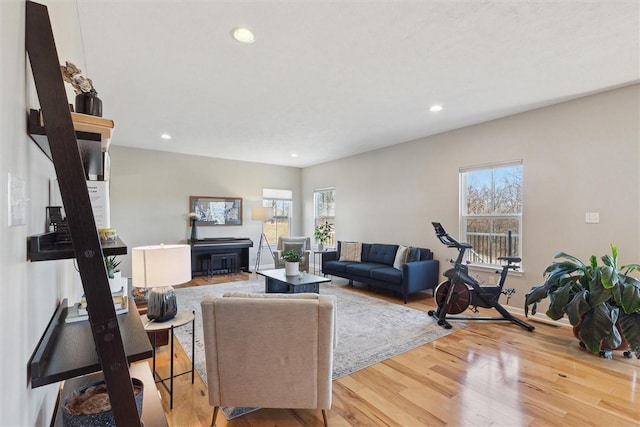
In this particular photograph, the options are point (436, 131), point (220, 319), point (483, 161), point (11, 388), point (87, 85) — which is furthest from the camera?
point (436, 131)

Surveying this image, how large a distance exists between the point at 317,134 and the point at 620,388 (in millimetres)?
4507

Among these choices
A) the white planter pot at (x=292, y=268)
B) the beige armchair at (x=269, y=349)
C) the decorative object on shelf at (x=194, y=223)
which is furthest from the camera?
the decorative object on shelf at (x=194, y=223)

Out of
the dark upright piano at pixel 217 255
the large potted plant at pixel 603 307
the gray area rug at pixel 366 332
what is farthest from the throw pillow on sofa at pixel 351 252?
the large potted plant at pixel 603 307

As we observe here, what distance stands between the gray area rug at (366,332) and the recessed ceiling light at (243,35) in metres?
2.26

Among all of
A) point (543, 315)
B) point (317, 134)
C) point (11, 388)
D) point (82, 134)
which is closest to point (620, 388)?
point (543, 315)

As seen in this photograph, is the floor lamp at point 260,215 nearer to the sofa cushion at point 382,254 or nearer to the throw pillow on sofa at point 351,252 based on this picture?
the throw pillow on sofa at point 351,252

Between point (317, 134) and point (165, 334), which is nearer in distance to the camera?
point (165, 334)

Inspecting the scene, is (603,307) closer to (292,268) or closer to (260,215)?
(292,268)

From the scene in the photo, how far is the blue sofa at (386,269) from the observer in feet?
15.4

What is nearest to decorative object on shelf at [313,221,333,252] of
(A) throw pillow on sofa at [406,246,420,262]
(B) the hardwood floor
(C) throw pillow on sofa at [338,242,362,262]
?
(C) throw pillow on sofa at [338,242,362,262]

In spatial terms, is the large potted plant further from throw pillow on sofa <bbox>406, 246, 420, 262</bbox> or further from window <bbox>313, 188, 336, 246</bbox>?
window <bbox>313, 188, 336, 246</bbox>

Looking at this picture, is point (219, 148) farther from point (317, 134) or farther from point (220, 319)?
point (220, 319)

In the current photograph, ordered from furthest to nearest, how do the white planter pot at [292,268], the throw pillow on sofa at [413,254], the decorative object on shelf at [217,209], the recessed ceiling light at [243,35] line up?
the decorative object on shelf at [217,209] → the throw pillow on sofa at [413,254] → the white planter pot at [292,268] → the recessed ceiling light at [243,35]

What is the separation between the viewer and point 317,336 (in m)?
1.80
